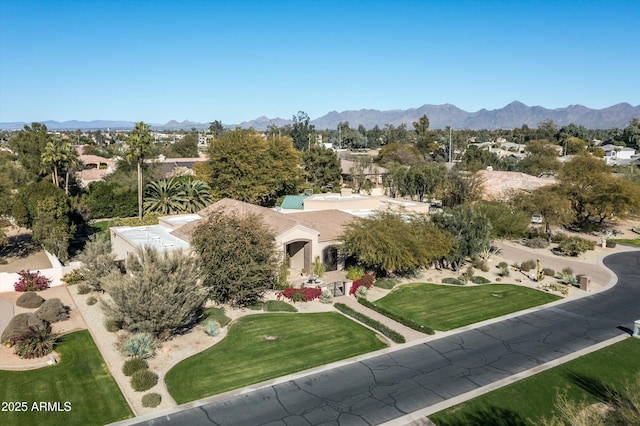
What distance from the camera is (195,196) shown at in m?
52.4

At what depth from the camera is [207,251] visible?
26.3m

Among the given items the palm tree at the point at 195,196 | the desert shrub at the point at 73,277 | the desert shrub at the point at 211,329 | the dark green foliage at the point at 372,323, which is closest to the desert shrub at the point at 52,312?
the desert shrub at the point at 73,277

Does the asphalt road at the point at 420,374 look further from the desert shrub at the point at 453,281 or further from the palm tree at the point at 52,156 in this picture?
the palm tree at the point at 52,156

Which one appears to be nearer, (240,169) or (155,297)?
(155,297)

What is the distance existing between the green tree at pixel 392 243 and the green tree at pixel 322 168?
1636 inches

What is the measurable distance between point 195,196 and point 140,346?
3315 centimetres

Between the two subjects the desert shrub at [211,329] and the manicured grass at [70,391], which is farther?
the desert shrub at [211,329]

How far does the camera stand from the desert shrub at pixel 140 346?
20750 millimetres

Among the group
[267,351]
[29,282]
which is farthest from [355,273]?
[29,282]

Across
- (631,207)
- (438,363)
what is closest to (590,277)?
(631,207)

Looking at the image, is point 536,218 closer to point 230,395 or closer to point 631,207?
point 631,207

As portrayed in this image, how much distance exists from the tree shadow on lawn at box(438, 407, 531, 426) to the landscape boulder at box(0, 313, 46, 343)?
19355mm

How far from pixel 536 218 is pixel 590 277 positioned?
19.2 meters

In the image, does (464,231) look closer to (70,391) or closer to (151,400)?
(151,400)
